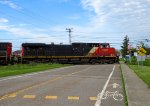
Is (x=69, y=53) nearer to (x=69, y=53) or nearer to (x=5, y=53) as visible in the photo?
(x=69, y=53)

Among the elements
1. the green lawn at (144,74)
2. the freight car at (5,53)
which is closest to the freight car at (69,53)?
the freight car at (5,53)

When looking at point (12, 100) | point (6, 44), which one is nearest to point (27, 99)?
point (12, 100)

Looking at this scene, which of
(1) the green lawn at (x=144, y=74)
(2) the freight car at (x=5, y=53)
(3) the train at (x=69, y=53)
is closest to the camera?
(1) the green lawn at (x=144, y=74)

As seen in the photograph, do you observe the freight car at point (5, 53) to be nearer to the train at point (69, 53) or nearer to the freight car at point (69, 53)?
the train at point (69, 53)

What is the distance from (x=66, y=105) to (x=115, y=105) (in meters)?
1.68

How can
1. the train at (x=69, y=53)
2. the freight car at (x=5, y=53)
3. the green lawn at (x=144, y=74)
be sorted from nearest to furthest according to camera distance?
the green lawn at (x=144, y=74), the freight car at (x=5, y=53), the train at (x=69, y=53)

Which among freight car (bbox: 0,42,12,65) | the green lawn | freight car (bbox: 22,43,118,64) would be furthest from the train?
the green lawn

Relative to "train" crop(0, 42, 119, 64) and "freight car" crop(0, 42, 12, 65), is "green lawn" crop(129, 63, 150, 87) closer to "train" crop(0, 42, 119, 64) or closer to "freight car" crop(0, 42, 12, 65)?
"freight car" crop(0, 42, 12, 65)

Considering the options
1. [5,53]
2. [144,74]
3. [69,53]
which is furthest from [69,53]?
[144,74]

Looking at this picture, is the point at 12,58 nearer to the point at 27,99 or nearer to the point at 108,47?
the point at 108,47

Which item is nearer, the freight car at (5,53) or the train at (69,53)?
the freight car at (5,53)

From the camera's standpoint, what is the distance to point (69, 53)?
72.5m

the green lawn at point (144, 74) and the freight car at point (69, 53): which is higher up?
the freight car at point (69, 53)

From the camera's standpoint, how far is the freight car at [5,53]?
6104 centimetres
